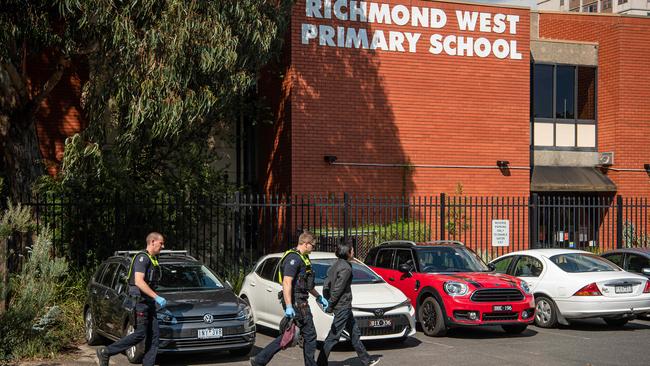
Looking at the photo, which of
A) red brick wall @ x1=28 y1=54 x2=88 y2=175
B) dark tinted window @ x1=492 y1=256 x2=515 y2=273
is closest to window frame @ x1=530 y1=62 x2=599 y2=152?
dark tinted window @ x1=492 y1=256 x2=515 y2=273

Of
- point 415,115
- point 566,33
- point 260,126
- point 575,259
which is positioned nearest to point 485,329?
point 575,259

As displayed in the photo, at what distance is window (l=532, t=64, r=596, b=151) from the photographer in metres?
25.9

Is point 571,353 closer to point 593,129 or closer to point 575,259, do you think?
point 575,259

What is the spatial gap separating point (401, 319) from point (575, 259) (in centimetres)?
440

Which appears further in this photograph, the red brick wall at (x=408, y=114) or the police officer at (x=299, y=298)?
the red brick wall at (x=408, y=114)

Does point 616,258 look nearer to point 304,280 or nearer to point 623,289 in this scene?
point 623,289

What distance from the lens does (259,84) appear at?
24328 mm

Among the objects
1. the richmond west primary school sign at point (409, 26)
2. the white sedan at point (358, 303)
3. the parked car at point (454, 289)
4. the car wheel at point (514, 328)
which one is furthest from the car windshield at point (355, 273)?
the richmond west primary school sign at point (409, 26)

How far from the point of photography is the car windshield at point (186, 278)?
37.8ft

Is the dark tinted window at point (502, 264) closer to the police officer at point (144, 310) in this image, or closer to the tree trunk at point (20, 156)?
the police officer at point (144, 310)

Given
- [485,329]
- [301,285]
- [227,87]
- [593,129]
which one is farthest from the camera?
[593,129]

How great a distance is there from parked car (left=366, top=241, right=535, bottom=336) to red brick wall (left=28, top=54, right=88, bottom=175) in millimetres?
11329

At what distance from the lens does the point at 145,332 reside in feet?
31.5

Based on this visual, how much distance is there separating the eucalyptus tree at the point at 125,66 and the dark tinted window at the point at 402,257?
4.43 meters
